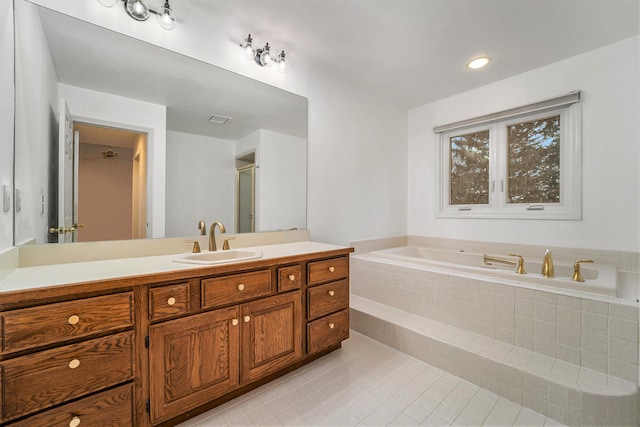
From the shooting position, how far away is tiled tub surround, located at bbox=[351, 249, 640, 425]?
1.34 m

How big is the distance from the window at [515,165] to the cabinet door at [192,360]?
266 cm

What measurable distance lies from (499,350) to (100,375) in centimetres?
206

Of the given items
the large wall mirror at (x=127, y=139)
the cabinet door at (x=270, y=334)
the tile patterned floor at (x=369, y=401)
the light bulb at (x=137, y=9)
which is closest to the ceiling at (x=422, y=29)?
the light bulb at (x=137, y=9)

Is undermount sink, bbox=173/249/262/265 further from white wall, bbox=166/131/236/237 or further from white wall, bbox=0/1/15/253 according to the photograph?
white wall, bbox=0/1/15/253

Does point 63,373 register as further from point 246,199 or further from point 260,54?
point 260,54

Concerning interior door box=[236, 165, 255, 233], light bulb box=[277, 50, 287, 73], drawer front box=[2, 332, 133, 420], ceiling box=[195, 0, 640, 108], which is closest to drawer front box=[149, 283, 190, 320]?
drawer front box=[2, 332, 133, 420]

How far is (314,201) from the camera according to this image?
2.47 meters

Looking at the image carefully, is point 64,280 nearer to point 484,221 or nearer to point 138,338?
point 138,338

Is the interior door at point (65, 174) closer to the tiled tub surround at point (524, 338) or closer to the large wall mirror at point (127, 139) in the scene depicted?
the large wall mirror at point (127, 139)

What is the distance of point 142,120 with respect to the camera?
159cm

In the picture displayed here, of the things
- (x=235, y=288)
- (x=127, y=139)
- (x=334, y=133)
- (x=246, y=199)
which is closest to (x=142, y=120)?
(x=127, y=139)

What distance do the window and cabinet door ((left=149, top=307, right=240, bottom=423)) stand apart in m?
2.66

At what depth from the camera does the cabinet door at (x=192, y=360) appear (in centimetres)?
118

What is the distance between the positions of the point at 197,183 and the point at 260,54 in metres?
1.07
